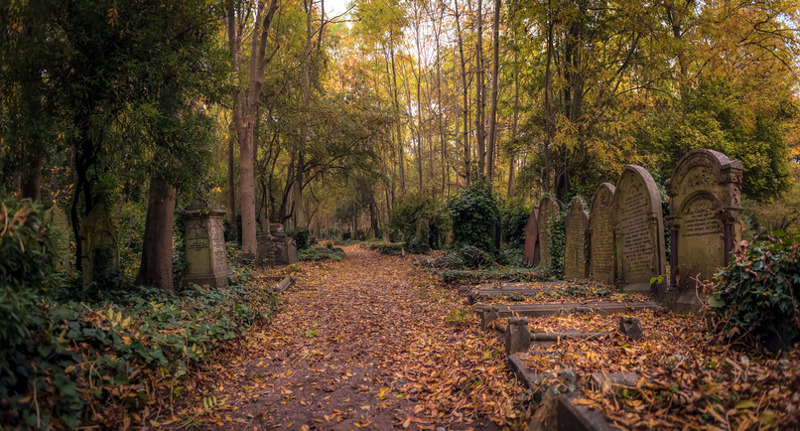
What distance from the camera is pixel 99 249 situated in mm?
6625

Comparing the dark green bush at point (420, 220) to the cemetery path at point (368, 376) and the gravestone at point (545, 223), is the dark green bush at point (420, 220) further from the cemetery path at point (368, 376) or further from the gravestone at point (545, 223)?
the cemetery path at point (368, 376)

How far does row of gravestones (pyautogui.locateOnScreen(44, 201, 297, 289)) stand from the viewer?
6605 millimetres

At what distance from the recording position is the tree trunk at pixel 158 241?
6750 mm

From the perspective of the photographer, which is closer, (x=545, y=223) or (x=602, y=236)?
(x=602, y=236)

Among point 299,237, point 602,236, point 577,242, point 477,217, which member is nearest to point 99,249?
point 602,236

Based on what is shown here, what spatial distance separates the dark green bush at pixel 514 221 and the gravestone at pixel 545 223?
4166mm

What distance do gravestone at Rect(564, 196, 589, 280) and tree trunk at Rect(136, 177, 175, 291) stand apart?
7.95m

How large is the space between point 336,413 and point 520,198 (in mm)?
16313

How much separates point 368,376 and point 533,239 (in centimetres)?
917

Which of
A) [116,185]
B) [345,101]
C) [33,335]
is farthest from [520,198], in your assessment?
[33,335]

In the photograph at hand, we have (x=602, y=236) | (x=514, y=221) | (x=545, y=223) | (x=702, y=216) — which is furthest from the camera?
(x=514, y=221)

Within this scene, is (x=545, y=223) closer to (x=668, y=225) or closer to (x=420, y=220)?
(x=668, y=225)

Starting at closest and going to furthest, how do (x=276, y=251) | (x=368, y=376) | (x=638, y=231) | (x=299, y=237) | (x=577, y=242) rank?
(x=368, y=376) < (x=638, y=231) < (x=577, y=242) < (x=276, y=251) < (x=299, y=237)

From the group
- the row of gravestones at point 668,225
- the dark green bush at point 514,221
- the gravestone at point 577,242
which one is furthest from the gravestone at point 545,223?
the dark green bush at point 514,221
